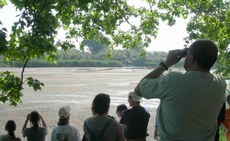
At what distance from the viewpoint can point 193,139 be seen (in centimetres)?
216

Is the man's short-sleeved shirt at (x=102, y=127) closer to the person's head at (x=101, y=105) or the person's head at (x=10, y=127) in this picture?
the person's head at (x=101, y=105)

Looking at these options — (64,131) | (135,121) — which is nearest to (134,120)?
(135,121)

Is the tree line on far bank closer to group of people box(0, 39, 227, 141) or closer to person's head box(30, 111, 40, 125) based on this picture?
person's head box(30, 111, 40, 125)

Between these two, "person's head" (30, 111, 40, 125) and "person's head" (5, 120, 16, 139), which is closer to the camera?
"person's head" (5, 120, 16, 139)

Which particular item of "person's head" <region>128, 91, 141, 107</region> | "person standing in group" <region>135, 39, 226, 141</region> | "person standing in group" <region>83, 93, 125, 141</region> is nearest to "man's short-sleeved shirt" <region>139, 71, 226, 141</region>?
"person standing in group" <region>135, 39, 226, 141</region>

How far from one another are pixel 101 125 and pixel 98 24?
4.42 m

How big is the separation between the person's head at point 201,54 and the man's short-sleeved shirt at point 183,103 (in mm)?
60

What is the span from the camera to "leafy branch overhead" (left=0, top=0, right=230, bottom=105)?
473cm

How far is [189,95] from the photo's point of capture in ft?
7.01

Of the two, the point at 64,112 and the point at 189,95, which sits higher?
the point at 189,95

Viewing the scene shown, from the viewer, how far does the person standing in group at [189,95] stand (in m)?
2.13

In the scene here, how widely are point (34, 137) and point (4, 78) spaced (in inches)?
43.9

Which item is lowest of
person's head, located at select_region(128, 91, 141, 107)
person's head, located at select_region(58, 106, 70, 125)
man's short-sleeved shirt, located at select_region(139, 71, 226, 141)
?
person's head, located at select_region(58, 106, 70, 125)

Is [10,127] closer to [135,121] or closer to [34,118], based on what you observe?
[34,118]
